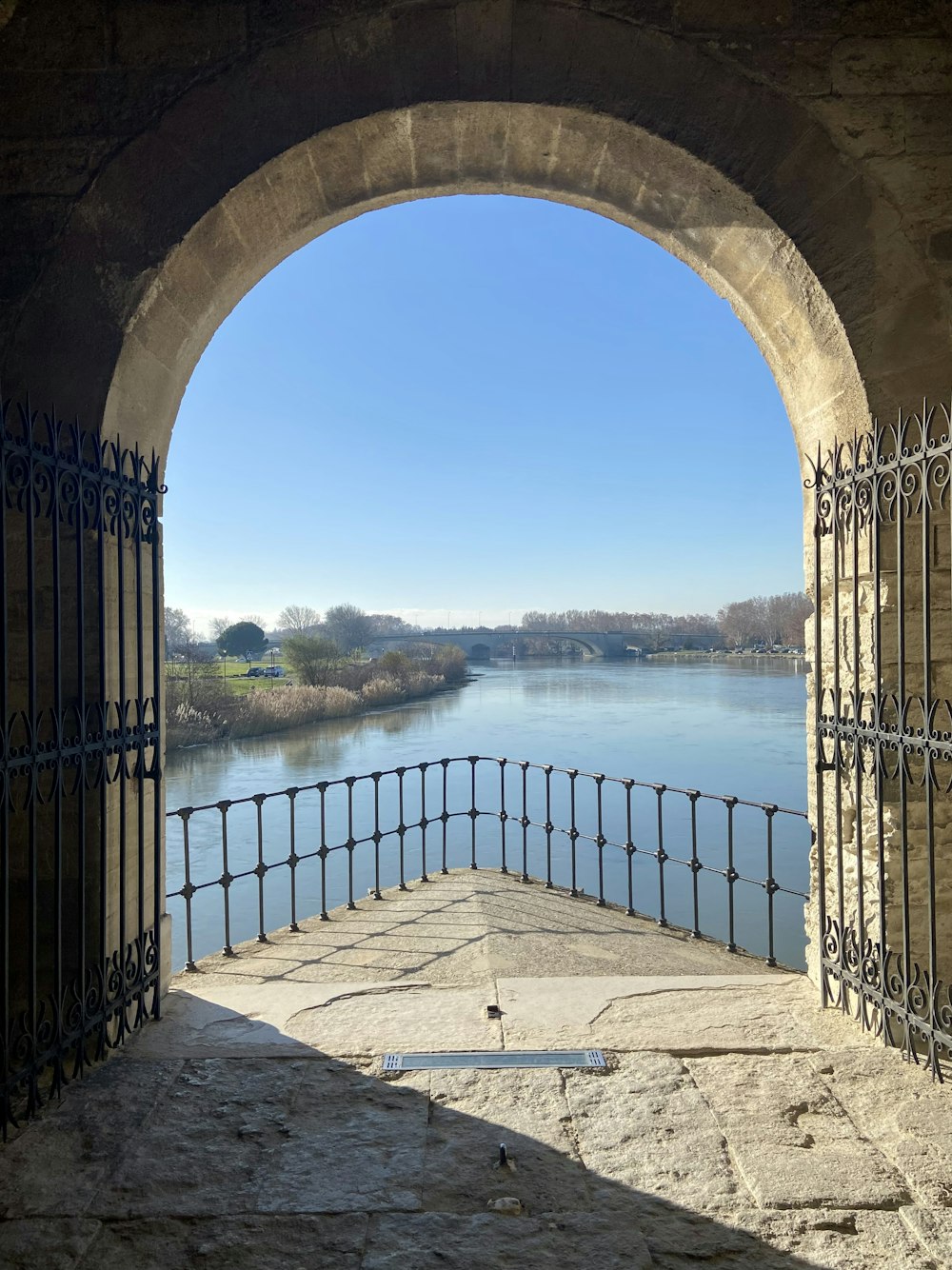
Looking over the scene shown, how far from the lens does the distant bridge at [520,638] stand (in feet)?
123

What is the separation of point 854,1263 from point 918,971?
1179 mm

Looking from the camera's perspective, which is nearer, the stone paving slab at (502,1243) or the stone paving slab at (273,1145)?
the stone paving slab at (502,1243)

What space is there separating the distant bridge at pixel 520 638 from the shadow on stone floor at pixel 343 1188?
111 feet

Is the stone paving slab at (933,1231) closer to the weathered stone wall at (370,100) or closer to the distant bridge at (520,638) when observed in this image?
the weathered stone wall at (370,100)

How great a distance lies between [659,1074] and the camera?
265 centimetres

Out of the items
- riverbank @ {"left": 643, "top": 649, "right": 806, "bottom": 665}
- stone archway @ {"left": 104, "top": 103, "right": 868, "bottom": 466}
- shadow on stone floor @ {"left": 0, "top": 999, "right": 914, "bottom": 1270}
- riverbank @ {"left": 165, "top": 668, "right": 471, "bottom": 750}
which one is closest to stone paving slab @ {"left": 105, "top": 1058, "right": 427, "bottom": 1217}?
shadow on stone floor @ {"left": 0, "top": 999, "right": 914, "bottom": 1270}

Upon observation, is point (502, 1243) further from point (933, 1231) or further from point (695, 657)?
point (695, 657)

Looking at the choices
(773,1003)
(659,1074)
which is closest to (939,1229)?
(659,1074)

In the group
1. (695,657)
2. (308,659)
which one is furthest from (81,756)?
(695,657)

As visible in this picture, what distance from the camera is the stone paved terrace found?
190 cm

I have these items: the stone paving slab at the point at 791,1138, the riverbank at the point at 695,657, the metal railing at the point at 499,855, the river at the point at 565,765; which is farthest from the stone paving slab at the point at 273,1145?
the riverbank at the point at 695,657

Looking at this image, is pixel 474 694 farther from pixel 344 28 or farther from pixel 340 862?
pixel 344 28

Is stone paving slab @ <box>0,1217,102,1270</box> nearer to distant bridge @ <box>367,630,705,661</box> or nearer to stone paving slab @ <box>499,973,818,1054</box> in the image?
stone paving slab @ <box>499,973,818,1054</box>

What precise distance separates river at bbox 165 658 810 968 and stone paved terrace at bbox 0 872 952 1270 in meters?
5.85
